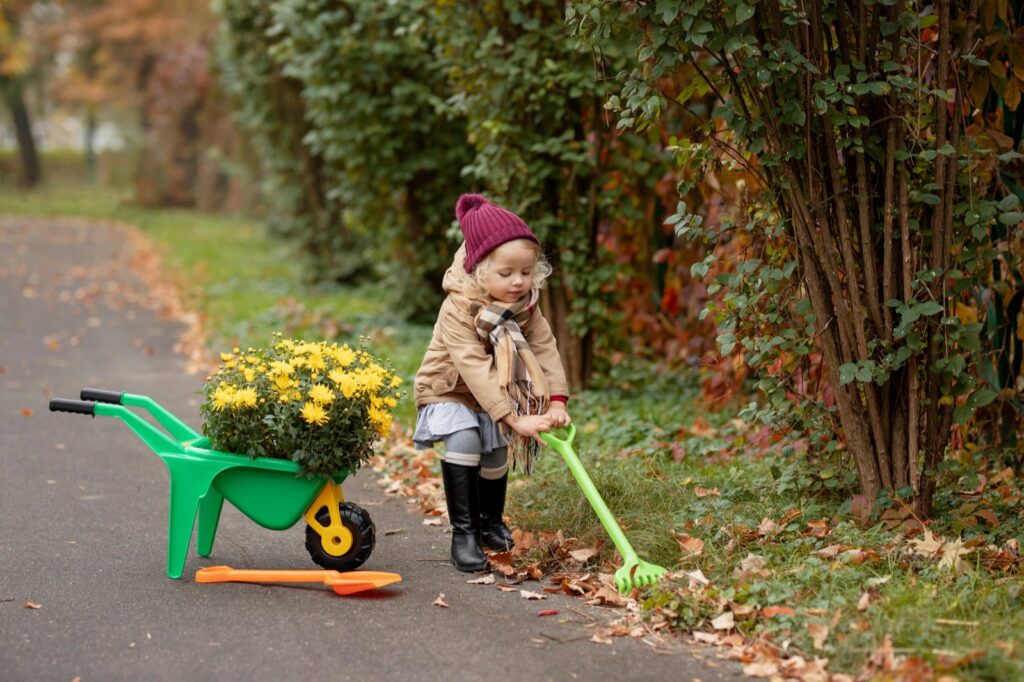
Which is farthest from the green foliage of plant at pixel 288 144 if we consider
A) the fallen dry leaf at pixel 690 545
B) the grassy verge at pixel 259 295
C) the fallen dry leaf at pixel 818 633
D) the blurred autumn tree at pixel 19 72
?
the blurred autumn tree at pixel 19 72

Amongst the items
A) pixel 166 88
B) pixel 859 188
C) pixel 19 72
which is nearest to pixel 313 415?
pixel 859 188

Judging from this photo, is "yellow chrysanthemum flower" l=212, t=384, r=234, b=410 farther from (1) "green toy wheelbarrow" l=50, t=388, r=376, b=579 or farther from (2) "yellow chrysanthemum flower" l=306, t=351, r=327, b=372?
(2) "yellow chrysanthemum flower" l=306, t=351, r=327, b=372

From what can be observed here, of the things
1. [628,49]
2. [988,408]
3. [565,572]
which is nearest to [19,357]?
[628,49]

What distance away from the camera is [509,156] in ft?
24.1

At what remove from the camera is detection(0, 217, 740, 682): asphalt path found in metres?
3.47

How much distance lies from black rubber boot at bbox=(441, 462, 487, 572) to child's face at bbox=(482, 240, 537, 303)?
0.69m

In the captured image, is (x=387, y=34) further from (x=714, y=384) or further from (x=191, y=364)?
(x=714, y=384)

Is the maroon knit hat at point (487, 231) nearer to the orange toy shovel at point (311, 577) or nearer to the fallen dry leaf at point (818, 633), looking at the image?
the orange toy shovel at point (311, 577)

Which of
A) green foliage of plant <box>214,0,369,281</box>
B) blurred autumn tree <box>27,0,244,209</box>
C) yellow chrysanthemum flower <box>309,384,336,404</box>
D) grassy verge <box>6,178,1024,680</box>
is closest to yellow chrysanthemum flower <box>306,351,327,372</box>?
yellow chrysanthemum flower <box>309,384,336,404</box>

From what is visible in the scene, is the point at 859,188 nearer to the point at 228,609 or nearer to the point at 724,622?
the point at 724,622

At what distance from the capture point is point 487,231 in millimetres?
4371

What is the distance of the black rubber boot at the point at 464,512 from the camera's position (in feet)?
14.5

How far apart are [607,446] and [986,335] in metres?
2.00

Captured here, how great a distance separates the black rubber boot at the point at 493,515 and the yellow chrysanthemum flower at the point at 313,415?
2.71 feet
